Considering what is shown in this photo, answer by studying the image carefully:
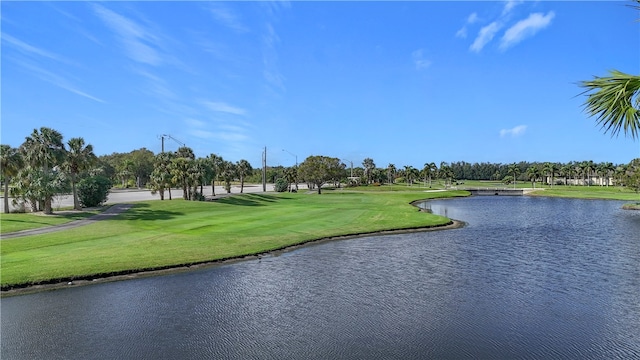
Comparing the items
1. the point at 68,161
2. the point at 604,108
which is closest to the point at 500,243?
the point at 604,108

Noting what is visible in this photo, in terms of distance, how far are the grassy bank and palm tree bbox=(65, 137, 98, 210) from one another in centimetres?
761

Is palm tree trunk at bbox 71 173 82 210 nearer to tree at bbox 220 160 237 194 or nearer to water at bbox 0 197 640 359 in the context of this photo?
water at bbox 0 197 640 359

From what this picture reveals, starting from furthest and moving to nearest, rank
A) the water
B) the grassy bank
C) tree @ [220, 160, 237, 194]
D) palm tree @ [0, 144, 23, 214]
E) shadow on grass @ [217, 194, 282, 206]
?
tree @ [220, 160, 237, 194], shadow on grass @ [217, 194, 282, 206], palm tree @ [0, 144, 23, 214], the grassy bank, the water

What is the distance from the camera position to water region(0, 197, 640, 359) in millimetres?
14656

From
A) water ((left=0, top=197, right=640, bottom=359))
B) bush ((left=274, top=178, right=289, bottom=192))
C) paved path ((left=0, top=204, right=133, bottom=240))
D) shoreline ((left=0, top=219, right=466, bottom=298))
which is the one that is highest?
bush ((left=274, top=178, right=289, bottom=192))

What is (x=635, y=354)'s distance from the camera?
14.1 meters

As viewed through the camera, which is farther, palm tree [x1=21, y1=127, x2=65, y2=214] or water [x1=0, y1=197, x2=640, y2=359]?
palm tree [x1=21, y1=127, x2=65, y2=214]

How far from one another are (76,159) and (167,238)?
2408 cm

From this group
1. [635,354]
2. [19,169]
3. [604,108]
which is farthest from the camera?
[19,169]

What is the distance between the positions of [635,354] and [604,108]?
1235 centimetres

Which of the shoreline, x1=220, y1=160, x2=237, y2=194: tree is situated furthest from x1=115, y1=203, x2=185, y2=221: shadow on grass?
x1=220, y1=160, x2=237, y2=194: tree

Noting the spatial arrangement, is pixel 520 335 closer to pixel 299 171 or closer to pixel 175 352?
pixel 175 352

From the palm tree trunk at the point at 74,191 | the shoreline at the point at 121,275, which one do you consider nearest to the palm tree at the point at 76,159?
the palm tree trunk at the point at 74,191

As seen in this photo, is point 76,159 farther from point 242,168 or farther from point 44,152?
point 242,168
